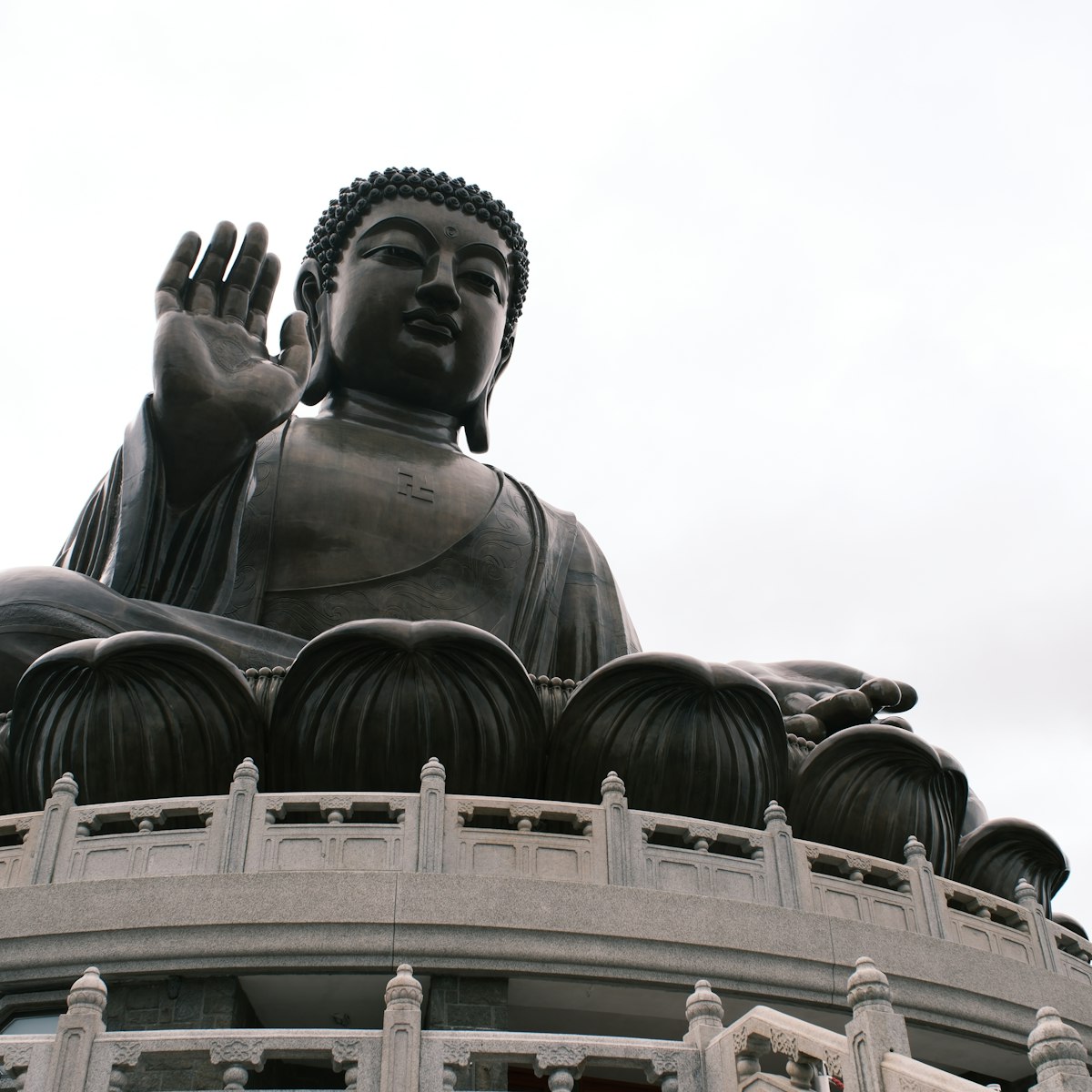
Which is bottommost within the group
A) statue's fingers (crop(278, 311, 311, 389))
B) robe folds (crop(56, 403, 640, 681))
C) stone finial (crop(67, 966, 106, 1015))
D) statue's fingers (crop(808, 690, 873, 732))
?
stone finial (crop(67, 966, 106, 1015))

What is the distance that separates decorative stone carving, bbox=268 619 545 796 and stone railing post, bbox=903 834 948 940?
6.57 feet

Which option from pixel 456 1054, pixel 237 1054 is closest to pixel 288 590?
pixel 237 1054

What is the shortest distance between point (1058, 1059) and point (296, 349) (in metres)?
7.85

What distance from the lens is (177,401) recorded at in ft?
32.7

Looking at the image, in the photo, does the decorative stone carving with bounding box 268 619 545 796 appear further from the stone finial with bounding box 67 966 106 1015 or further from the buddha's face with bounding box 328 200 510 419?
the buddha's face with bounding box 328 200 510 419

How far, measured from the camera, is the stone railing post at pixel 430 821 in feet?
21.6

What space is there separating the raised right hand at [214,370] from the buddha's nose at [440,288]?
1413mm

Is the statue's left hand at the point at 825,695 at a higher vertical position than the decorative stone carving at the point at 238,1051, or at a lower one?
higher

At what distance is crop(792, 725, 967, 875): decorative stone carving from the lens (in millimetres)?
8422

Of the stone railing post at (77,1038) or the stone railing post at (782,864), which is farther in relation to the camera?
the stone railing post at (782,864)

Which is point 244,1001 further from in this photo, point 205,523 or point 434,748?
point 205,523

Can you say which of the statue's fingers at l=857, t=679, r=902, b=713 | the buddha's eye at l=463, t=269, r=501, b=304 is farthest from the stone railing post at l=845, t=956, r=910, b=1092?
the buddha's eye at l=463, t=269, r=501, b=304

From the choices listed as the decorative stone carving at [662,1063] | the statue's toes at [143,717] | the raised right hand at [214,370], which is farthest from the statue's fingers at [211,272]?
the decorative stone carving at [662,1063]

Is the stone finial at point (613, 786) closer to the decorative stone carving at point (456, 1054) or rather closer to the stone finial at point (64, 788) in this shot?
the stone finial at point (64, 788)
